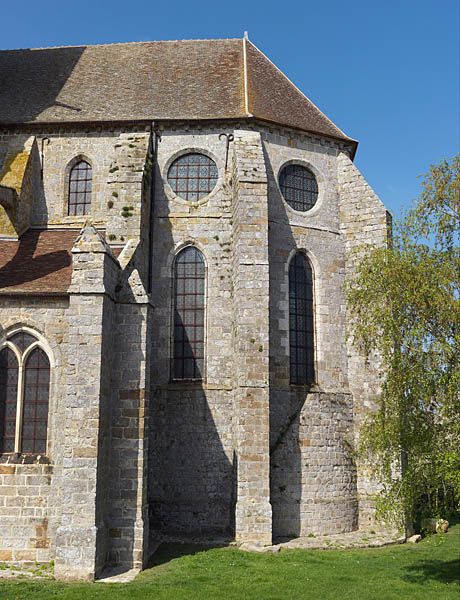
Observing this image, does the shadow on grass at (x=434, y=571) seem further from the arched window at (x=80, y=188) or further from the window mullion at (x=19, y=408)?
the arched window at (x=80, y=188)

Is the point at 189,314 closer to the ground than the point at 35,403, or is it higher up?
higher up

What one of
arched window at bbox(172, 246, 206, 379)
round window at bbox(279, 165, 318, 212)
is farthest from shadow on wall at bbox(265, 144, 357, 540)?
arched window at bbox(172, 246, 206, 379)

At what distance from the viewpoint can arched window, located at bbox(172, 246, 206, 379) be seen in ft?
58.6

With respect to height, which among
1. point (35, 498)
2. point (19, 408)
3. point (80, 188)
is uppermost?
point (80, 188)

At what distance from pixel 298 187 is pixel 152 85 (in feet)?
19.2

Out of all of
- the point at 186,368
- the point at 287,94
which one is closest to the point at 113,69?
the point at 287,94

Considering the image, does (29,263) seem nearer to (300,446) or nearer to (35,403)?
(35,403)

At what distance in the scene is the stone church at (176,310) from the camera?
505 inches

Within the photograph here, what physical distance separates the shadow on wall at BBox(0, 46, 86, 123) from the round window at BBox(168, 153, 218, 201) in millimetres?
3671

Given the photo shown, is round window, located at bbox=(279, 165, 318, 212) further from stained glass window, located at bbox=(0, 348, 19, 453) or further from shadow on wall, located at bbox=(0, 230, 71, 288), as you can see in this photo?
stained glass window, located at bbox=(0, 348, 19, 453)

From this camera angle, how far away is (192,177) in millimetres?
18875

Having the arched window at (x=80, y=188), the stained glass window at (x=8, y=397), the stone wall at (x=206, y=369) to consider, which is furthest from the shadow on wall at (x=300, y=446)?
the stained glass window at (x=8, y=397)

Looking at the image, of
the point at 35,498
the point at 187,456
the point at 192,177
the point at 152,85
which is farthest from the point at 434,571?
the point at 152,85

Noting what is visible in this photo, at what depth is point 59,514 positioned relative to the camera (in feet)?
41.3
